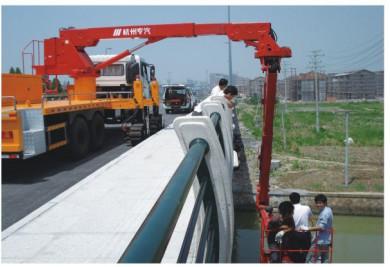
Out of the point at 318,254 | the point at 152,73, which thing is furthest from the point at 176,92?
the point at 318,254

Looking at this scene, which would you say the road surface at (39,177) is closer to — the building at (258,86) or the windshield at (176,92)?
the building at (258,86)

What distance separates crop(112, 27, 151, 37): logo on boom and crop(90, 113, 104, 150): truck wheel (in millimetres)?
2468

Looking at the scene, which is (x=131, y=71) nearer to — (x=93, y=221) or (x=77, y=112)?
(x=77, y=112)

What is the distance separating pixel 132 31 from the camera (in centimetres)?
1260

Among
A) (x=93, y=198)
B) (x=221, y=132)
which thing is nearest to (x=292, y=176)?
(x=93, y=198)

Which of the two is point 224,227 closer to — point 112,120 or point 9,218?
point 9,218

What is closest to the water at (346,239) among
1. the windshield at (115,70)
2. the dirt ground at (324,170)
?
the dirt ground at (324,170)

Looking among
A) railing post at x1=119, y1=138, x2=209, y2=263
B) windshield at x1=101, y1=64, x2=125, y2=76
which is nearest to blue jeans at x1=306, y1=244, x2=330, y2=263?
railing post at x1=119, y1=138, x2=209, y2=263

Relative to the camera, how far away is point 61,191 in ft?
26.8

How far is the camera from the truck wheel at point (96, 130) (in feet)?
41.2

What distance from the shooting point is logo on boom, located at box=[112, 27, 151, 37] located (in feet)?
41.0

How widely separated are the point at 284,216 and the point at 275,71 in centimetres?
278

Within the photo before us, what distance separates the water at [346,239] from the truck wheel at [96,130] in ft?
15.5

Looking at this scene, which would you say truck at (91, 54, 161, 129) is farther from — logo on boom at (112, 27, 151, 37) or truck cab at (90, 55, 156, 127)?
logo on boom at (112, 27, 151, 37)
